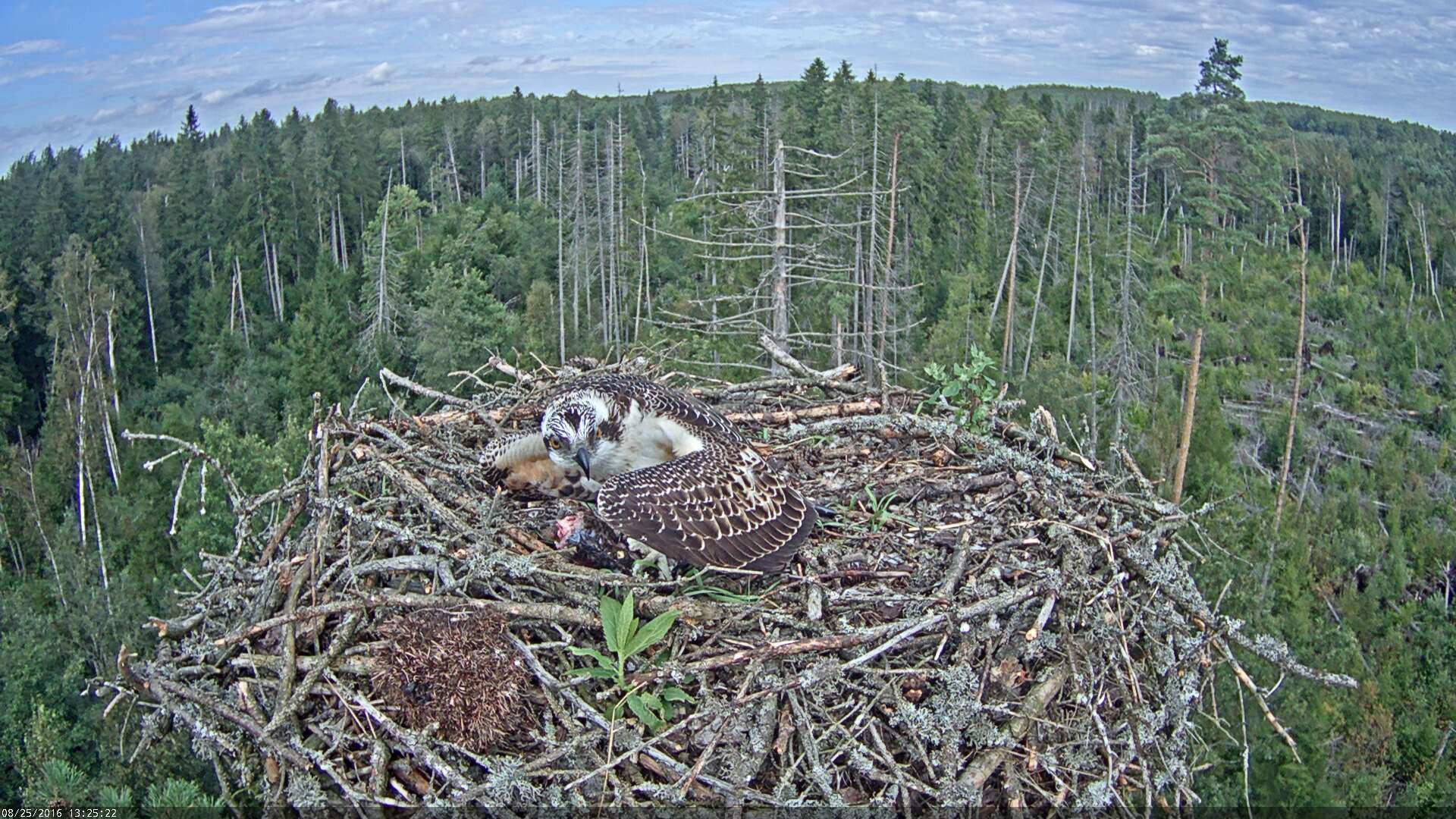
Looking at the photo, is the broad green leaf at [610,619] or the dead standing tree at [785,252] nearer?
the broad green leaf at [610,619]

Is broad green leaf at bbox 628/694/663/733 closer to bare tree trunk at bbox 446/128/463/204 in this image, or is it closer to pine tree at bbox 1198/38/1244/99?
pine tree at bbox 1198/38/1244/99

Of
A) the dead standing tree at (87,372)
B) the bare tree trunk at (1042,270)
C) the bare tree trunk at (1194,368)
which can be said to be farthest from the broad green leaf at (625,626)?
the bare tree trunk at (1042,270)

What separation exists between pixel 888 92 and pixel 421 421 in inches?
1710

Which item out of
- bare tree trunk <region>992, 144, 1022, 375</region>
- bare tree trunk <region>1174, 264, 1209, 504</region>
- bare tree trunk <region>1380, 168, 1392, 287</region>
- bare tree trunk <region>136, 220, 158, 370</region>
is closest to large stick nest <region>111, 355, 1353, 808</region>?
bare tree trunk <region>1174, 264, 1209, 504</region>

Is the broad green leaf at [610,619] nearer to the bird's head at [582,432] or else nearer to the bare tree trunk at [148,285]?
the bird's head at [582,432]

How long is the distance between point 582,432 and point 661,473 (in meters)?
0.64

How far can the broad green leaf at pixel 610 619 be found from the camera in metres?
5.23

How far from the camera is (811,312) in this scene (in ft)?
141

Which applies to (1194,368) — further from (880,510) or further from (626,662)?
(626,662)

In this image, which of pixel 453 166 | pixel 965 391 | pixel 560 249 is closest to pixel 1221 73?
pixel 965 391

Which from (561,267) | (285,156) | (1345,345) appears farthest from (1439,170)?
(285,156)

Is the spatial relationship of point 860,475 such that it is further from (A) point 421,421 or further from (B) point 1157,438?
(B) point 1157,438

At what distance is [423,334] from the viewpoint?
50.5m

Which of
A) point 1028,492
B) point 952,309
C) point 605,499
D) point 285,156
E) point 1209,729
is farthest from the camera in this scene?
point 285,156
